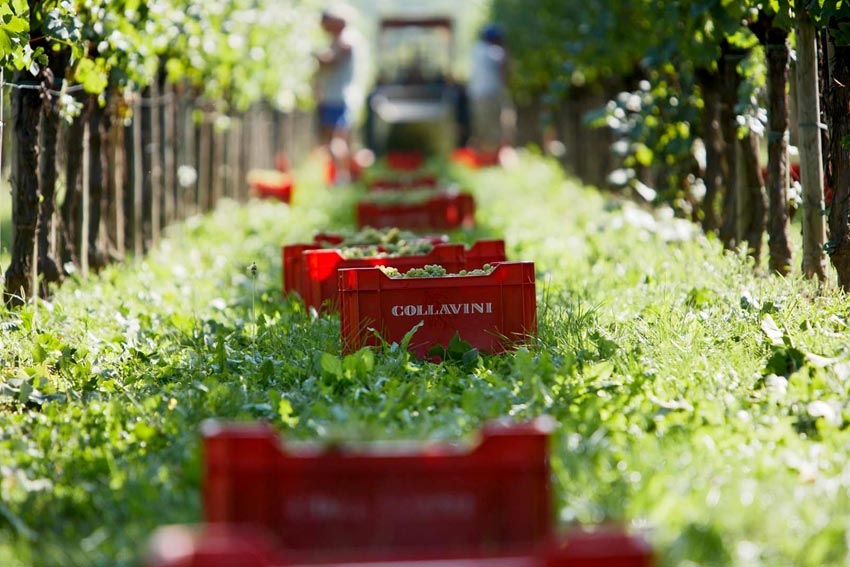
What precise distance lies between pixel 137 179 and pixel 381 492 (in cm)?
833

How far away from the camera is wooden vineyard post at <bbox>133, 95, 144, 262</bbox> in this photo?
11049mm

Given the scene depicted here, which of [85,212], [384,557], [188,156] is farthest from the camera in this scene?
[188,156]

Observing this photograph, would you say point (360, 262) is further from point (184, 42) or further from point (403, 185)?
→ point (403, 185)

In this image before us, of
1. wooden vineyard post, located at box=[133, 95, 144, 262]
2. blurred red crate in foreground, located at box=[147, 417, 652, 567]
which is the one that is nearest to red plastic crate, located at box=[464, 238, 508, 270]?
wooden vineyard post, located at box=[133, 95, 144, 262]

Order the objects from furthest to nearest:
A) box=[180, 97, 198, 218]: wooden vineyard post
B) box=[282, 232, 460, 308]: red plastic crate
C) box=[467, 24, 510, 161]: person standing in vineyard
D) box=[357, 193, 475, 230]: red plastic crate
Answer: box=[467, 24, 510, 161]: person standing in vineyard
box=[180, 97, 198, 218]: wooden vineyard post
box=[357, 193, 475, 230]: red plastic crate
box=[282, 232, 460, 308]: red plastic crate

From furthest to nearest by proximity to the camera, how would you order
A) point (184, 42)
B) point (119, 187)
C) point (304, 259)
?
point (184, 42), point (119, 187), point (304, 259)

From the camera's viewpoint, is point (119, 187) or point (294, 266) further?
point (119, 187)

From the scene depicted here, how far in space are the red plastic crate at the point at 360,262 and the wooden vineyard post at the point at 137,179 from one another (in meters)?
3.63

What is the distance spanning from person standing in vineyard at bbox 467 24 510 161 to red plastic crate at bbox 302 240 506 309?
70.4 feet

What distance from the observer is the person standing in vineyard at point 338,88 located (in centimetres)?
2231

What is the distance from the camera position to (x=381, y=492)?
3.44 metres

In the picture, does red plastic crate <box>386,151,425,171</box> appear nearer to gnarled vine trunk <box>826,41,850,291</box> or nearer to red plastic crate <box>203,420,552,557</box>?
gnarled vine trunk <box>826,41,850,291</box>

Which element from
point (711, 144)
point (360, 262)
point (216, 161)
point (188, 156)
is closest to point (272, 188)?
point (216, 161)

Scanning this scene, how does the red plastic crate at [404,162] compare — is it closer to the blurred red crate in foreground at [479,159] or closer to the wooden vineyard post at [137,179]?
the blurred red crate in foreground at [479,159]
